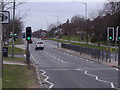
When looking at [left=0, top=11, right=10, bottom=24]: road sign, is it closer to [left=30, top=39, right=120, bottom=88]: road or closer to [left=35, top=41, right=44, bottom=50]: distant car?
[left=30, top=39, right=120, bottom=88]: road

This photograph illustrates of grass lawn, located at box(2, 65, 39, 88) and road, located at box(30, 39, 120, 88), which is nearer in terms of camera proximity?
grass lawn, located at box(2, 65, 39, 88)

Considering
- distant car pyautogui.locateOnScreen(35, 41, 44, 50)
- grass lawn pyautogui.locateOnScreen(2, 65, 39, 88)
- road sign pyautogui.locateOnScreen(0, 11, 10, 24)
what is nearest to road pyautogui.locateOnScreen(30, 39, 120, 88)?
grass lawn pyautogui.locateOnScreen(2, 65, 39, 88)

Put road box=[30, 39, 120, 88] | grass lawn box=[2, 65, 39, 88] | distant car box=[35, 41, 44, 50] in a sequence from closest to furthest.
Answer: grass lawn box=[2, 65, 39, 88] < road box=[30, 39, 120, 88] < distant car box=[35, 41, 44, 50]

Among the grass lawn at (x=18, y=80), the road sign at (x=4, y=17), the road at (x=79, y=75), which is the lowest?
the road at (x=79, y=75)

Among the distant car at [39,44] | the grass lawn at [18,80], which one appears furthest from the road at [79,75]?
the distant car at [39,44]

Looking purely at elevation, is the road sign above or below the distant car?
above

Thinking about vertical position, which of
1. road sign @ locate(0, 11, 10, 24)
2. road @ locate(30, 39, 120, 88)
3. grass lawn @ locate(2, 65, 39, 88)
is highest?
road sign @ locate(0, 11, 10, 24)

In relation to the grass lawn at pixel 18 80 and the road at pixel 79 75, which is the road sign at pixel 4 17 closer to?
the grass lawn at pixel 18 80

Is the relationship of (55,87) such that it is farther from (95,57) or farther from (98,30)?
(98,30)

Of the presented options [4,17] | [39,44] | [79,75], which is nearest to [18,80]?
[79,75]

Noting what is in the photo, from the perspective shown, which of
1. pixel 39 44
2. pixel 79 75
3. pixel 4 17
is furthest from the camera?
pixel 39 44

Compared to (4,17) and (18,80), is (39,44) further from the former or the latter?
(4,17)

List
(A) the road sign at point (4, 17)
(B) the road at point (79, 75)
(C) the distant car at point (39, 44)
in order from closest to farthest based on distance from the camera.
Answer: (A) the road sign at point (4, 17) → (B) the road at point (79, 75) → (C) the distant car at point (39, 44)

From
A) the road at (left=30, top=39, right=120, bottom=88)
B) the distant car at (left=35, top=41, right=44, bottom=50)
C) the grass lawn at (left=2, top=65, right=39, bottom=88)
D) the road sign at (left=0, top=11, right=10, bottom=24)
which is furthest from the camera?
the distant car at (left=35, top=41, right=44, bottom=50)
